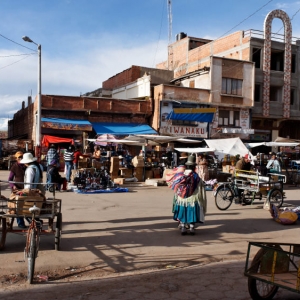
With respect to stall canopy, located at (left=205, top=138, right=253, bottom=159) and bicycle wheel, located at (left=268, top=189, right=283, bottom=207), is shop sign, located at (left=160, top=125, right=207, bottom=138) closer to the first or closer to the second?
stall canopy, located at (left=205, top=138, right=253, bottom=159)

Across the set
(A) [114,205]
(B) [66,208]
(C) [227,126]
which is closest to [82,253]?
(B) [66,208]

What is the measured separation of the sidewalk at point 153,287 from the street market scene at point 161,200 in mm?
25

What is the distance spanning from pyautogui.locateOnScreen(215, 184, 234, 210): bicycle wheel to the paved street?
0.42 metres

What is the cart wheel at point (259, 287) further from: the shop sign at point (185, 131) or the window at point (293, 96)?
the window at point (293, 96)

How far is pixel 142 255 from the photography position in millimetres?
7164

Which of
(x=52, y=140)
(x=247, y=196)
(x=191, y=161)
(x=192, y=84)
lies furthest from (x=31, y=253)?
(x=192, y=84)

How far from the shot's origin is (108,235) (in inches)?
330

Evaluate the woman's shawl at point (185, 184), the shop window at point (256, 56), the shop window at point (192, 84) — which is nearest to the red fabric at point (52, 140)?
the shop window at point (192, 84)

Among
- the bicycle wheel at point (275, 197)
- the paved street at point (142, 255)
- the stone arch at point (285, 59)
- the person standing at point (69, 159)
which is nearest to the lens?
the paved street at point (142, 255)

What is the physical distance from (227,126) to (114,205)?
22.5 metres

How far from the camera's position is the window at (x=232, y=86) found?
3325cm

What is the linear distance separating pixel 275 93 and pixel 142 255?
3175 cm

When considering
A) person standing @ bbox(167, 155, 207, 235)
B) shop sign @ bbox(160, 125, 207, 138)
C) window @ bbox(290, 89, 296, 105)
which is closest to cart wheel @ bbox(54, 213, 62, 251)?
person standing @ bbox(167, 155, 207, 235)

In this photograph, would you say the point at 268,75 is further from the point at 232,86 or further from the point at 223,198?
the point at 223,198
